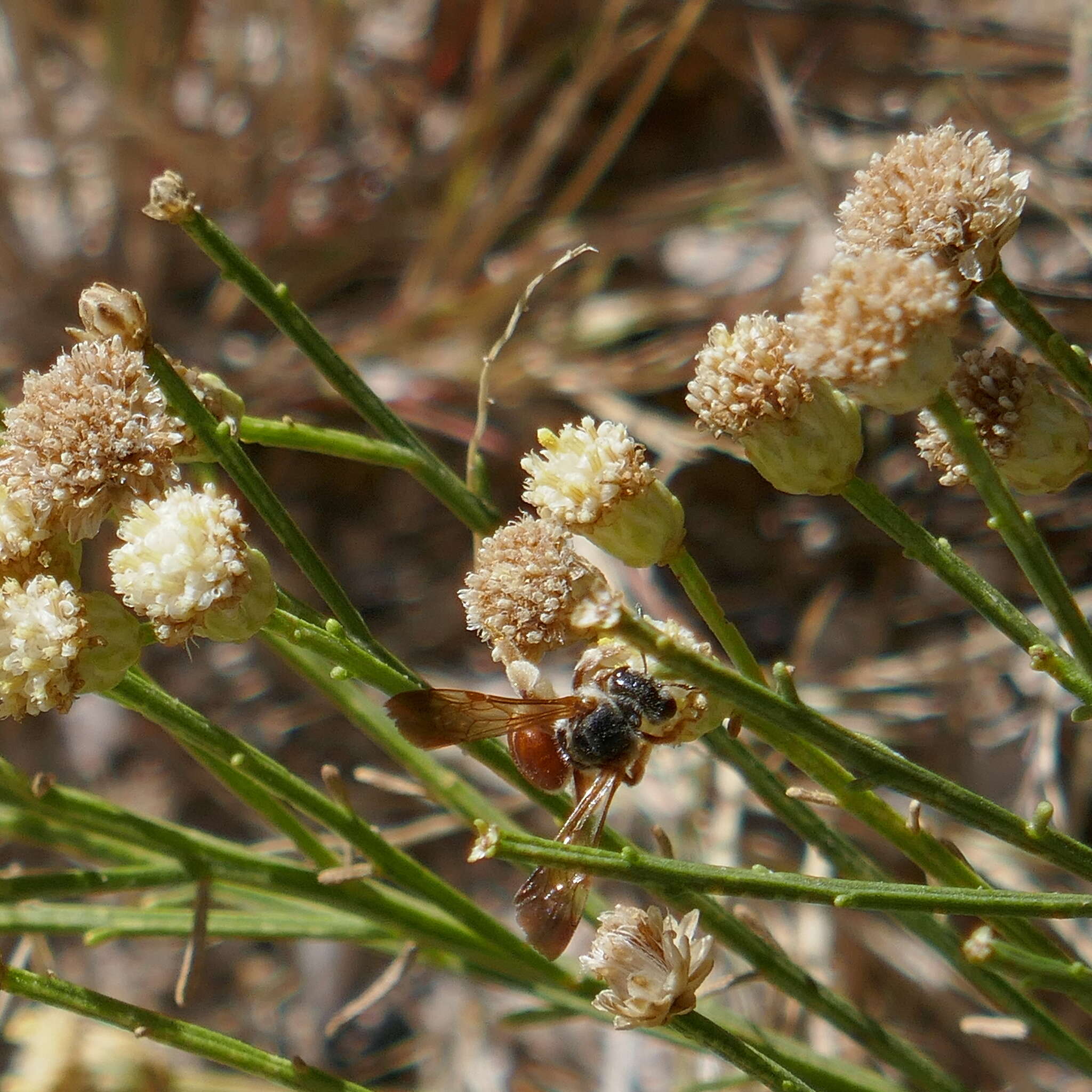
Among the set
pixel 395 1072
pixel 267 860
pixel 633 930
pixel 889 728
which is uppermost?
pixel 889 728

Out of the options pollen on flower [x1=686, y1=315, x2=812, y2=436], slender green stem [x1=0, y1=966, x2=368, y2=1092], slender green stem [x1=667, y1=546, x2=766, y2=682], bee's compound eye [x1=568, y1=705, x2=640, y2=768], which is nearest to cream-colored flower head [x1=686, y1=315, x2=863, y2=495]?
pollen on flower [x1=686, y1=315, x2=812, y2=436]

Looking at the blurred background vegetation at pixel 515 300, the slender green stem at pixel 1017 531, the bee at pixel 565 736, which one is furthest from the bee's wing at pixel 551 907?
the blurred background vegetation at pixel 515 300

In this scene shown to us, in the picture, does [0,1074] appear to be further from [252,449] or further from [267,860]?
[267,860]

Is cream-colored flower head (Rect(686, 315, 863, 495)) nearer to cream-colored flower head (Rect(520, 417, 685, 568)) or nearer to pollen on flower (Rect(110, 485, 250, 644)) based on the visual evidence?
cream-colored flower head (Rect(520, 417, 685, 568))

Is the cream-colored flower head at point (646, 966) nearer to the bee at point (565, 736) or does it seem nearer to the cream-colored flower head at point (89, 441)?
the bee at point (565, 736)

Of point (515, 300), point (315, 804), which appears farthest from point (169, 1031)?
point (515, 300)

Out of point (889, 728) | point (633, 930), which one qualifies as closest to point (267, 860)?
point (633, 930)

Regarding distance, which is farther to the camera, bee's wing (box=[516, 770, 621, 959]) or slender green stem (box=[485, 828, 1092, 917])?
bee's wing (box=[516, 770, 621, 959])
